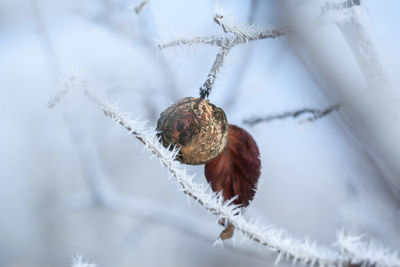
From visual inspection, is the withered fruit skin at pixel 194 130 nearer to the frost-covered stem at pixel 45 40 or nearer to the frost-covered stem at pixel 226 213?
the frost-covered stem at pixel 226 213

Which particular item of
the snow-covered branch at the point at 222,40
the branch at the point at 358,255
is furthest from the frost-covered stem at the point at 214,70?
the branch at the point at 358,255

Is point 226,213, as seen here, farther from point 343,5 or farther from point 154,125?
point 154,125

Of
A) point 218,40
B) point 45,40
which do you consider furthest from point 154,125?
point 218,40

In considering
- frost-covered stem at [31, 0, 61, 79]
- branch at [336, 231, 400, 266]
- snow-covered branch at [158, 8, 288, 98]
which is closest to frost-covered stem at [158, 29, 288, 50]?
snow-covered branch at [158, 8, 288, 98]

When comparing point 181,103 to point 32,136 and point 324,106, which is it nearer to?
point 324,106

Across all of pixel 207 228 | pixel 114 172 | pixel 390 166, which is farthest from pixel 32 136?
pixel 390 166
